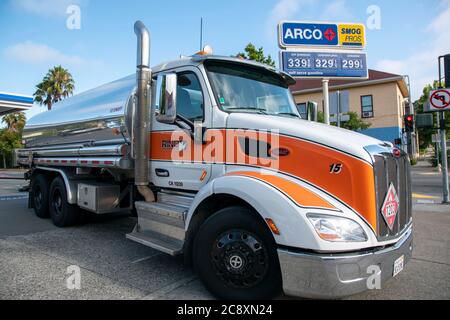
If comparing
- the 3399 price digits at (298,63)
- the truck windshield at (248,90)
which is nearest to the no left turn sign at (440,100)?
the 3399 price digits at (298,63)

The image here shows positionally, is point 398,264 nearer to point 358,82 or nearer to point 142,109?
point 142,109

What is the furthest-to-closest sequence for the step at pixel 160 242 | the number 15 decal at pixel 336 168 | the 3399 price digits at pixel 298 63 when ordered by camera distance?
the 3399 price digits at pixel 298 63 → the step at pixel 160 242 → the number 15 decal at pixel 336 168


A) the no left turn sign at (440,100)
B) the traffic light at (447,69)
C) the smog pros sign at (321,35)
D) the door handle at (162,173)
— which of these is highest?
the smog pros sign at (321,35)

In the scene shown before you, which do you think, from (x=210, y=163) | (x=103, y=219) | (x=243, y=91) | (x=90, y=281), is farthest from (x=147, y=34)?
(x=103, y=219)

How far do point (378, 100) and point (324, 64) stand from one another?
2189 cm

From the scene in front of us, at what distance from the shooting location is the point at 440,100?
10172 mm

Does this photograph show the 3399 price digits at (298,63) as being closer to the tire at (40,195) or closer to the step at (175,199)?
the tire at (40,195)

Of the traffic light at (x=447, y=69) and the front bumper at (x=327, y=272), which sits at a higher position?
the traffic light at (x=447, y=69)

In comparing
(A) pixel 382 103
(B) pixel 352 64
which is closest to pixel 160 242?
(B) pixel 352 64

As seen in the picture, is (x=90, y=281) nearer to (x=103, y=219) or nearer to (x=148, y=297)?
(x=148, y=297)

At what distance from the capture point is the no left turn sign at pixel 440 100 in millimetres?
10078

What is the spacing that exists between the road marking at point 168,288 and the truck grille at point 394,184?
217 centimetres

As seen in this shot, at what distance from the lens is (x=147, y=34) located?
4699 mm

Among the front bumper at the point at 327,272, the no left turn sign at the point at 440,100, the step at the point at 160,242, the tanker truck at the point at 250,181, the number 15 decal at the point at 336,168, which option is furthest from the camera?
the no left turn sign at the point at 440,100
